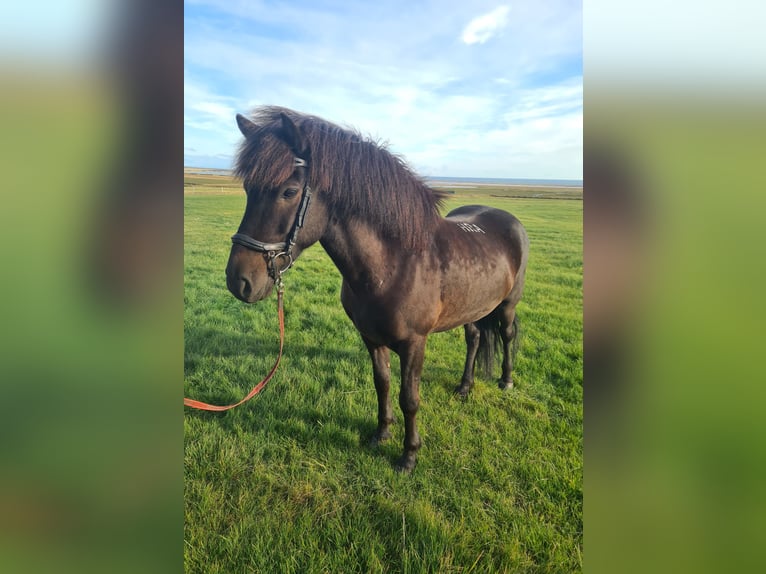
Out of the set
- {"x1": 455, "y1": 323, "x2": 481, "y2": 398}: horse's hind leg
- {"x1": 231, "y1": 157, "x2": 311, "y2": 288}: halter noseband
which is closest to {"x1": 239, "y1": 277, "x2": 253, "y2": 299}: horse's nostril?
{"x1": 231, "y1": 157, "x2": 311, "y2": 288}: halter noseband

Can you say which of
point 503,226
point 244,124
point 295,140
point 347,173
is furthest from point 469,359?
point 244,124

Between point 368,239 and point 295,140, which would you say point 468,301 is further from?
point 295,140

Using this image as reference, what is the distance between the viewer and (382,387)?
3.05 meters


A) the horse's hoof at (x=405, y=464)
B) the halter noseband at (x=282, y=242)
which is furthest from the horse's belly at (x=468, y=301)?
the halter noseband at (x=282, y=242)

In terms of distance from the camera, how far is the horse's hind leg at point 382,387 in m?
3.00

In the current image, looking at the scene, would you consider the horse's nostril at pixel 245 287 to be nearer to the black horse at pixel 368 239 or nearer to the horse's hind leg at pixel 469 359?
the black horse at pixel 368 239

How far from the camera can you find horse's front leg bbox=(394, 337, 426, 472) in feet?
8.84

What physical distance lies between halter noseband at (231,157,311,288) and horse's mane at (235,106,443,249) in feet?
0.21

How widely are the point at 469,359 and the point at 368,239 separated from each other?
83.7 inches

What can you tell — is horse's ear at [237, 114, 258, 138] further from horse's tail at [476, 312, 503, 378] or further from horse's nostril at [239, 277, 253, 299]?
horse's tail at [476, 312, 503, 378]

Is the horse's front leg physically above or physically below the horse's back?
below
